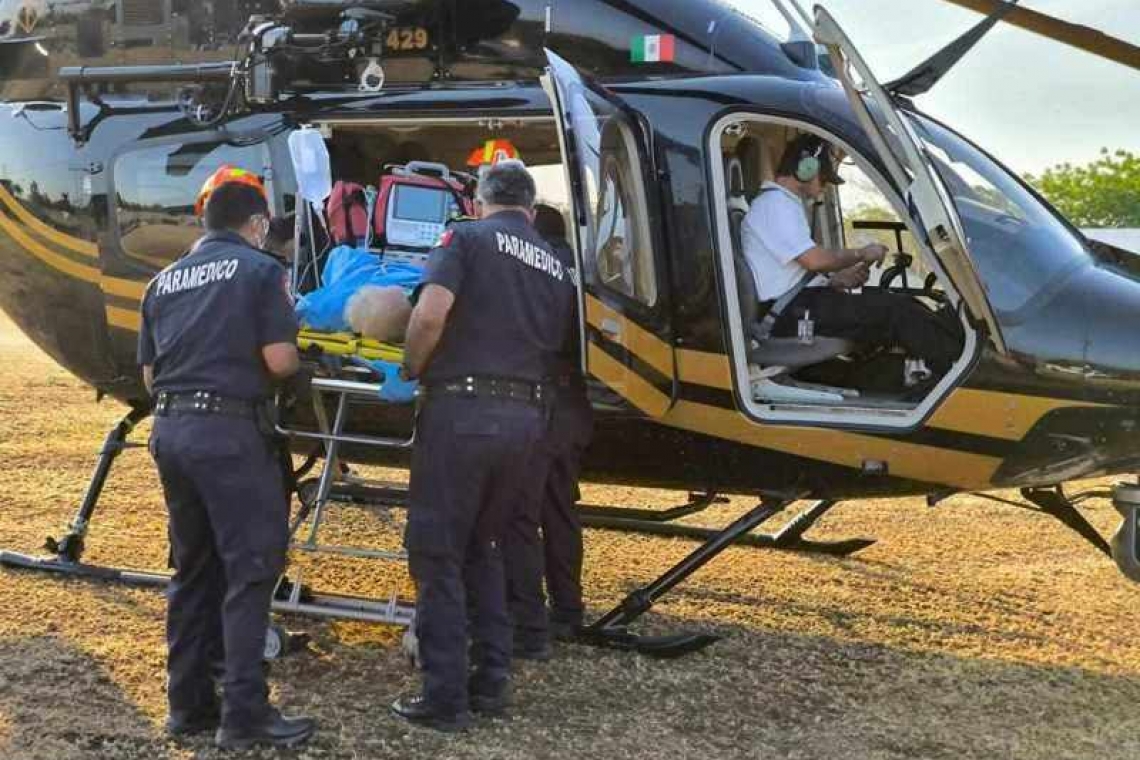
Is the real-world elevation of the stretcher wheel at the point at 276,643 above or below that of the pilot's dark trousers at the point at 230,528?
below

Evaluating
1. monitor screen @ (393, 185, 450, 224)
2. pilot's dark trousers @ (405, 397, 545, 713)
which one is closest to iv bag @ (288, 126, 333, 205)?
monitor screen @ (393, 185, 450, 224)

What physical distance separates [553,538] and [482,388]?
1.32 meters

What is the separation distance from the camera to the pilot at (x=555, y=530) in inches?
211

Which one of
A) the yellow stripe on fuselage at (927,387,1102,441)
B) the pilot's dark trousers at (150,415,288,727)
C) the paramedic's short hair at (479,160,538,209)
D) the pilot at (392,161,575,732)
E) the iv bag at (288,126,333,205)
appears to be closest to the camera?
the pilot's dark trousers at (150,415,288,727)

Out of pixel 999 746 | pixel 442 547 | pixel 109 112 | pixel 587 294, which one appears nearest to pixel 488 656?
pixel 442 547

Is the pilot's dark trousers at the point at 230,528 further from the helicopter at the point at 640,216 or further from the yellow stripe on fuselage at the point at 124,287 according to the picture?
the yellow stripe on fuselage at the point at 124,287

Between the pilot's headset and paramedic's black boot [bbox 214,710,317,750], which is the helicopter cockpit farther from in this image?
paramedic's black boot [bbox 214,710,317,750]

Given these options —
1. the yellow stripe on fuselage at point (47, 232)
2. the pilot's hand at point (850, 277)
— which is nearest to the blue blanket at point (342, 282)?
the yellow stripe on fuselage at point (47, 232)

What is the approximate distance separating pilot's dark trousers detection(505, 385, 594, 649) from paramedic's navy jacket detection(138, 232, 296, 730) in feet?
3.70

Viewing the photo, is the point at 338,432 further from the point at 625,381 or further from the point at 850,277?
the point at 850,277

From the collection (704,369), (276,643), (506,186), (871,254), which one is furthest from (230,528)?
(871,254)

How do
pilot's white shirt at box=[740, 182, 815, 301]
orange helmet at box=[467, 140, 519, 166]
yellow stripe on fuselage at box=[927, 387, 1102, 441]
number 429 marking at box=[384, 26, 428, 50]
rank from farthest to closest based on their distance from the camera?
1. number 429 marking at box=[384, 26, 428, 50]
2. orange helmet at box=[467, 140, 519, 166]
3. pilot's white shirt at box=[740, 182, 815, 301]
4. yellow stripe on fuselage at box=[927, 387, 1102, 441]

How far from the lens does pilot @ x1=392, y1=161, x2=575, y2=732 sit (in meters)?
4.61

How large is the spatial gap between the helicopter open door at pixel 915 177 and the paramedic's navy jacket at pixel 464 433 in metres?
1.26
